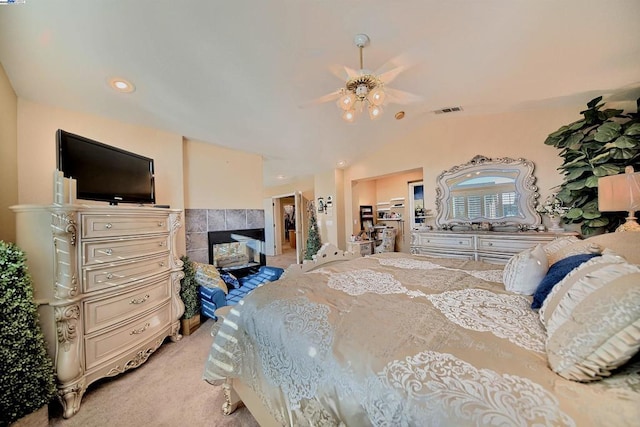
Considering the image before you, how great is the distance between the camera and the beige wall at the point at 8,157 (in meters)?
1.71

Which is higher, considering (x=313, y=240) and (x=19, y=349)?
(x=313, y=240)

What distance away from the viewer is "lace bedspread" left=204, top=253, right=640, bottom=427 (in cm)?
58

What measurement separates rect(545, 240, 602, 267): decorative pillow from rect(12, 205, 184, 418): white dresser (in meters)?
3.22

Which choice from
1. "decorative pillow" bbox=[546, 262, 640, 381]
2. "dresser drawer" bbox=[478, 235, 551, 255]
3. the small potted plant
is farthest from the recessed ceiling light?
the small potted plant

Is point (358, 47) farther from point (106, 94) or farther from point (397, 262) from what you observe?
point (106, 94)

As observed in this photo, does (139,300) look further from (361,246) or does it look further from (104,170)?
(361,246)

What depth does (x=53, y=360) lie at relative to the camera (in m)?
1.51

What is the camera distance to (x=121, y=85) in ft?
7.03

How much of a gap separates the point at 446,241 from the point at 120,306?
415cm

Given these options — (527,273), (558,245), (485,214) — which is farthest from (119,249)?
(485,214)

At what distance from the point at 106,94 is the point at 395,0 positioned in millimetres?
2787

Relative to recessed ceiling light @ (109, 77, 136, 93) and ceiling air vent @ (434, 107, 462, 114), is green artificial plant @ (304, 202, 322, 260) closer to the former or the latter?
ceiling air vent @ (434, 107, 462, 114)

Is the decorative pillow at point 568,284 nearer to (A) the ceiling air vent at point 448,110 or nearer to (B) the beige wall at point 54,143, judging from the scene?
(A) the ceiling air vent at point 448,110

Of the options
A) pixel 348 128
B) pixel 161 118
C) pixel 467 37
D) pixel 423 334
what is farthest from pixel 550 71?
pixel 161 118
